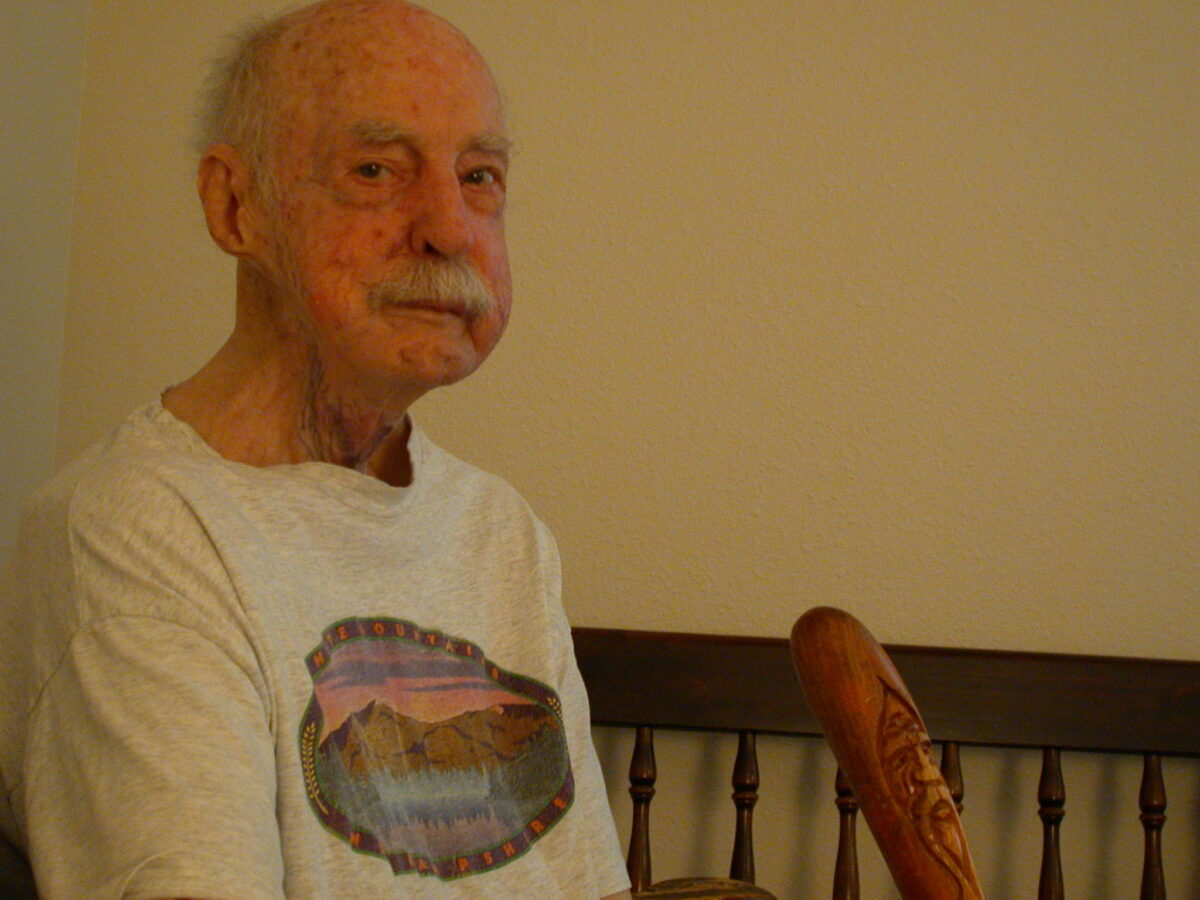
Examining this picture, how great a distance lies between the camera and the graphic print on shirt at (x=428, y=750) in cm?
73

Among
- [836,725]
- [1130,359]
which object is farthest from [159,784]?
[1130,359]

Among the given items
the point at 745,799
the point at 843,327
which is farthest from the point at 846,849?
the point at 843,327

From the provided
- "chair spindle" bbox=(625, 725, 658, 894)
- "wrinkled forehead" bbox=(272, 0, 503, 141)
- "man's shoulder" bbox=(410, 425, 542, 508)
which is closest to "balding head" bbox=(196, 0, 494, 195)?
"wrinkled forehead" bbox=(272, 0, 503, 141)

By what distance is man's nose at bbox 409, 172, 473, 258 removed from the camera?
0.76 meters

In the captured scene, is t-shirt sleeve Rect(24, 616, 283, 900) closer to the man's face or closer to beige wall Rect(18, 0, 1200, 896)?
the man's face

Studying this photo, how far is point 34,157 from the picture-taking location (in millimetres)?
1483

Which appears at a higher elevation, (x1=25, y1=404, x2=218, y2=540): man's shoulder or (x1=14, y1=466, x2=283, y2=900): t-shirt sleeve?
(x1=25, y1=404, x2=218, y2=540): man's shoulder

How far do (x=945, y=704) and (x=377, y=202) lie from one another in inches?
35.6

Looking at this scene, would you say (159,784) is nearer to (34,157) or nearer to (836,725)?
(836,725)

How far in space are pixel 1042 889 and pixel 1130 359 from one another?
580 millimetres

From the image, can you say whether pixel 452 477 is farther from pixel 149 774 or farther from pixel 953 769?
pixel 953 769

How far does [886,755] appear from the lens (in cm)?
82

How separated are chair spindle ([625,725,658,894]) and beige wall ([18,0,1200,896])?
10cm

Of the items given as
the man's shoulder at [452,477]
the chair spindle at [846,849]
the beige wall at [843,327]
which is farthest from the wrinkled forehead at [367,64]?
the chair spindle at [846,849]
